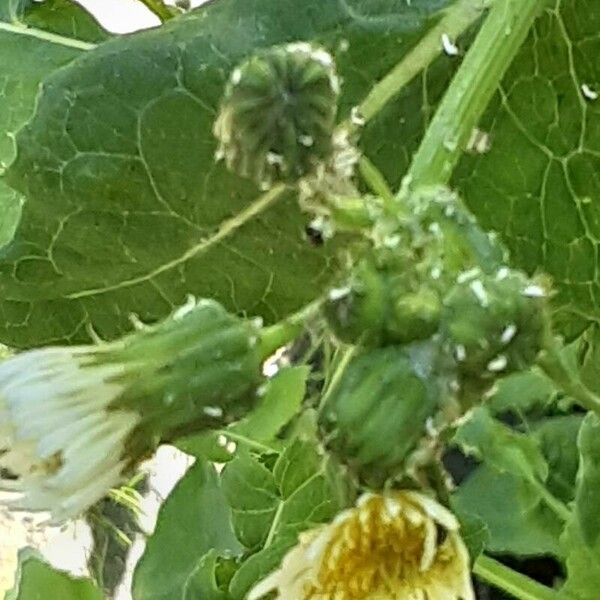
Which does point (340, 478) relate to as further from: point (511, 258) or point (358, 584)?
point (511, 258)

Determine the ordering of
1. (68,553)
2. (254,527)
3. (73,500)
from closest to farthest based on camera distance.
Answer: (73,500)
(254,527)
(68,553)

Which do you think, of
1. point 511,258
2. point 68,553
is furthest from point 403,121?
point 68,553

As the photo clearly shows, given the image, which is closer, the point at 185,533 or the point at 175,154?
the point at 175,154

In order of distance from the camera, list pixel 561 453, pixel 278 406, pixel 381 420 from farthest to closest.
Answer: pixel 561 453 → pixel 278 406 → pixel 381 420

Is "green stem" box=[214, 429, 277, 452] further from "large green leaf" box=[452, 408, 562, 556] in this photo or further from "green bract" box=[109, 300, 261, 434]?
"green bract" box=[109, 300, 261, 434]

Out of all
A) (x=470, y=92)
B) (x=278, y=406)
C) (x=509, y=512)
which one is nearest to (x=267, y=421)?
(x=278, y=406)

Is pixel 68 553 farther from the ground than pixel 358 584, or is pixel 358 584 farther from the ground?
pixel 358 584

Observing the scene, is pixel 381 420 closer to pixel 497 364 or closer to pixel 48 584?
pixel 497 364

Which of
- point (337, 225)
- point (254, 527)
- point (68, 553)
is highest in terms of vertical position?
point (337, 225)
